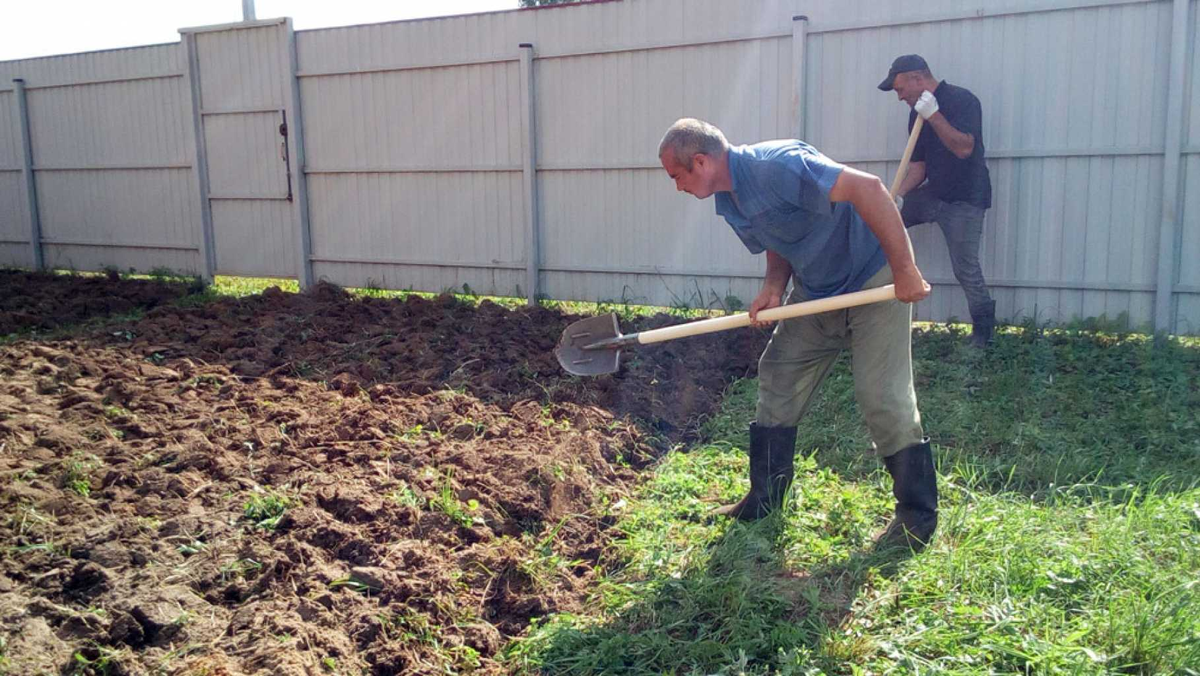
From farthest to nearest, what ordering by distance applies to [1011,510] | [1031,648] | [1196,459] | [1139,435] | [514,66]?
[514,66], [1139,435], [1196,459], [1011,510], [1031,648]

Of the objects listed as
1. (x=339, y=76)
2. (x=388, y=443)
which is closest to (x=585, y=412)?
(x=388, y=443)

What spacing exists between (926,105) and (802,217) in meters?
2.85

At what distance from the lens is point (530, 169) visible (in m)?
8.01

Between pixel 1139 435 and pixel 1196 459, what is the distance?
0.33m

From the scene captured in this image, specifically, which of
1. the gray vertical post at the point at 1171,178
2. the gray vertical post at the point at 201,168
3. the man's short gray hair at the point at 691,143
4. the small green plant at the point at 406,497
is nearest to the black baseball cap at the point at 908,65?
the gray vertical post at the point at 1171,178

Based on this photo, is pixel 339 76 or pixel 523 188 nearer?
pixel 523 188

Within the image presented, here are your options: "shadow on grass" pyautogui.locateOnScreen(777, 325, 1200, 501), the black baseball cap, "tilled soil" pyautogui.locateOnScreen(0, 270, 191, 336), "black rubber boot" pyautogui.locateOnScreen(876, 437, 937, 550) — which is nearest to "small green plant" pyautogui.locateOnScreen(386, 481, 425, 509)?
"black rubber boot" pyautogui.locateOnScreen(876, 437, 937, 550)

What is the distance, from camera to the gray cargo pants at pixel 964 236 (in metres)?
6.21

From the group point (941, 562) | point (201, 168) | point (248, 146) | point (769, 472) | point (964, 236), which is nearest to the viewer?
point (941, 562)

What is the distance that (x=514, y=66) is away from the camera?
316 inches

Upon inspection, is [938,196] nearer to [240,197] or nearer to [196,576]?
[196,576]

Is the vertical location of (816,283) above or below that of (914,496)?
above

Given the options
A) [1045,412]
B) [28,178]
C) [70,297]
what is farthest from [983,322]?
[28,178]

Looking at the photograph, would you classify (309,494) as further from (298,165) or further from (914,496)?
(298,165)
